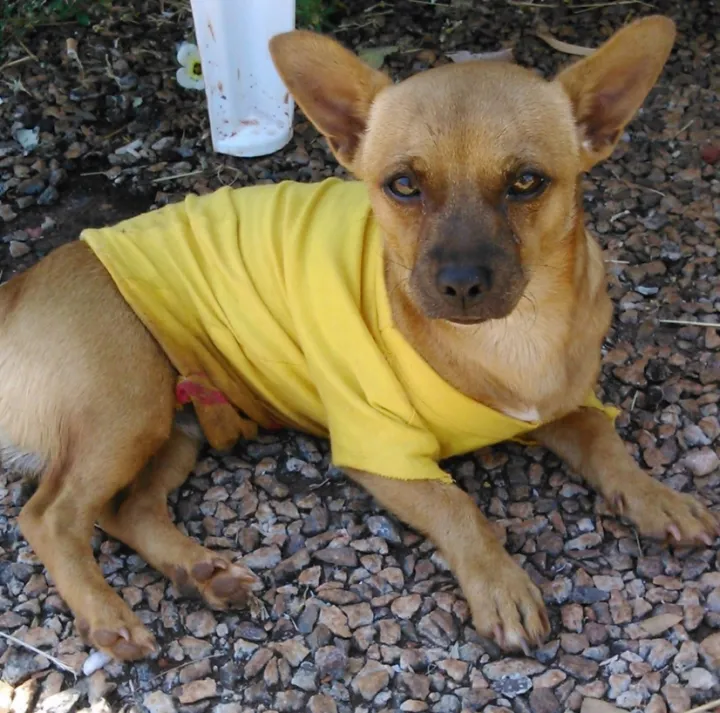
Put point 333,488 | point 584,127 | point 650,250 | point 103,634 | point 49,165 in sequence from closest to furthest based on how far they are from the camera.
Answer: point 103,634 → point 584,127 → point 333,488 → point 650,250 → point 49,165

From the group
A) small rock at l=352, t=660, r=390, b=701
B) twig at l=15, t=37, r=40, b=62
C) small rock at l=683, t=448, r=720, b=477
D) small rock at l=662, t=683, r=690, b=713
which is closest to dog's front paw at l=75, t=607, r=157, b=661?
small rock at l=352, t=660, r=390, b=701

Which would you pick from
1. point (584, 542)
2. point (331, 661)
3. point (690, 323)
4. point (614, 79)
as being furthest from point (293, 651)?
point (690, 323)

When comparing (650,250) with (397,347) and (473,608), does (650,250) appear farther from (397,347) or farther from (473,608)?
(473,608)

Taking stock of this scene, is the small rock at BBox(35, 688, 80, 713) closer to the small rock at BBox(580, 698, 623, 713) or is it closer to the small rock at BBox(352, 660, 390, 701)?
the small rock at BBox(352, 660, 390, 701)

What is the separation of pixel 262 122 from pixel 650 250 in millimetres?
1888

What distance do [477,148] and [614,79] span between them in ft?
1.68

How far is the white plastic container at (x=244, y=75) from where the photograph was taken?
14.6 feet

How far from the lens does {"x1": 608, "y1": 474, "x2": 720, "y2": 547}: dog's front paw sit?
308 centimetres

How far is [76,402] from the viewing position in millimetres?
3221

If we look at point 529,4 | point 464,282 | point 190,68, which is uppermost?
point 464,282

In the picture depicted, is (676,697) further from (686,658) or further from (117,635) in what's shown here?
(117,635)

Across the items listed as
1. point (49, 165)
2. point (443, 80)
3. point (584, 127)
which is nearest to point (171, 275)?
point (443, 80)

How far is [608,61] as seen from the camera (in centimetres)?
289

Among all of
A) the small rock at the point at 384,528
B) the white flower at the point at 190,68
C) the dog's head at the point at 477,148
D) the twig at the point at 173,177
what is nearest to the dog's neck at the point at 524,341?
the dog's head at the point at 477,148
